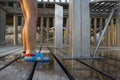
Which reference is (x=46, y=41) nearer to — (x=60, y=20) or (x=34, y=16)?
(x=60, y=20)

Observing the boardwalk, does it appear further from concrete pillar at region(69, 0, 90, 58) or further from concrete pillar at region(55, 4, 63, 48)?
concrete pillar at region(55, 4, 63, 48)

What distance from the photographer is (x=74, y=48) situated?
3.06 metres

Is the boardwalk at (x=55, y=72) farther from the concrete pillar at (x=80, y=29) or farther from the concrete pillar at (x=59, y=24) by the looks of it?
the concrete pillar at (x=59, y=24)

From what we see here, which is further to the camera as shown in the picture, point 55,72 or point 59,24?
point 59,24

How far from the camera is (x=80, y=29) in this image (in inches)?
121

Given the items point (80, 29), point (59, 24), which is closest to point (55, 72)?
point (80, 29)

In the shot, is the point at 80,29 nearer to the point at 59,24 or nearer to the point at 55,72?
the point at 55,72

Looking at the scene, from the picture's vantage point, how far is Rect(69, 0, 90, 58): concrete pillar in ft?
10.0

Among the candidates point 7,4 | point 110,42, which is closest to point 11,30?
point 7,4

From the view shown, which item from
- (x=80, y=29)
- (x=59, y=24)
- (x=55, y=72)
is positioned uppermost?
(x=59, y=24)

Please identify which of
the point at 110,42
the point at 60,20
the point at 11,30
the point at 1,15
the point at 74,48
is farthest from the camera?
the point at 11,30

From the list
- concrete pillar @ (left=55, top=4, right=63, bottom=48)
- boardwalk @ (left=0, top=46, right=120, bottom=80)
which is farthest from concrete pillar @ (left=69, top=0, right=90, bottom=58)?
concrete pillar @ (left=55, top=4, right=63, bottom=48)

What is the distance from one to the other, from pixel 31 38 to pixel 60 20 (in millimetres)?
5422

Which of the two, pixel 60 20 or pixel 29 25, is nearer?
pixel 29 25
